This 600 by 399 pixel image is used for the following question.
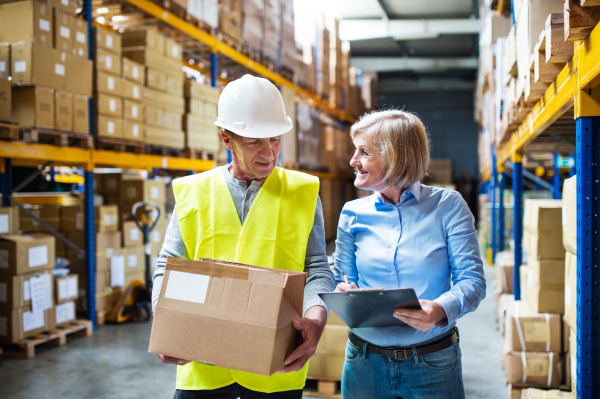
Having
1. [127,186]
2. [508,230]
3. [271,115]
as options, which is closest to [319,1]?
[508,230]

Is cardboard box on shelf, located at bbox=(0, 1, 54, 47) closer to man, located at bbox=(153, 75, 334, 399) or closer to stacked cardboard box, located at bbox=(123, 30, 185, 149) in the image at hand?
stacked cardboard box, located at bbox=(123, 30, 185, 149)

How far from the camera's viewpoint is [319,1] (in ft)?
43.1

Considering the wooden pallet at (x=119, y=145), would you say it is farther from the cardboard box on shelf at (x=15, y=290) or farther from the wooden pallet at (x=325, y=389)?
the wooden pallet at (x=325, y=389)

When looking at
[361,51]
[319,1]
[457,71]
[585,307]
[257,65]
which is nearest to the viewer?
[585,307]

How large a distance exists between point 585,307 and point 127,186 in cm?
561

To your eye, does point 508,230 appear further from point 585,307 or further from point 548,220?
point 585,307

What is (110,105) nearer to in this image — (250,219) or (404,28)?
(250,219)

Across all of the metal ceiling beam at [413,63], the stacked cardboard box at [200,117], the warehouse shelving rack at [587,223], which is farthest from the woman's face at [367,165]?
the metal ceiling beam at [413,63]

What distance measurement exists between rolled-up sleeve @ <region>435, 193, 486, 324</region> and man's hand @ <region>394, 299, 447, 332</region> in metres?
0.04

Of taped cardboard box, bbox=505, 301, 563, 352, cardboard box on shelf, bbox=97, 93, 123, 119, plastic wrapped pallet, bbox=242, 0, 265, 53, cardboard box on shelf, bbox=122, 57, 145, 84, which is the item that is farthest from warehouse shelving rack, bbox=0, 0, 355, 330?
taped cardboard box, bbox=505, 301, 563, 352

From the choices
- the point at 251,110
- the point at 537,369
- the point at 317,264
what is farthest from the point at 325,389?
the point at 251,110

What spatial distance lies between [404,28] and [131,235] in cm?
1108

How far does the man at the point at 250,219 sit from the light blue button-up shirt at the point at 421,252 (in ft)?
0.59

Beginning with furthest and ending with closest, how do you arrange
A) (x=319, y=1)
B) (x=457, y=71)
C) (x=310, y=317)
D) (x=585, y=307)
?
1. (x=457, y=71)
2. (x=319, y=1)
3. (x=585, y=307)
4. (x=310, y=317)
